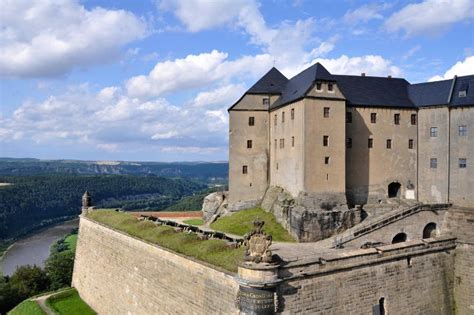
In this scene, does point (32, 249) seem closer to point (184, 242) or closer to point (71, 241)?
point (71, 241)

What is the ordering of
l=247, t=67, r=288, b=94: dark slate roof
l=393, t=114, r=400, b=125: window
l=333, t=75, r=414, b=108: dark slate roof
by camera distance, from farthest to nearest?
l=247, t=67, r=288, b=94: dark slate roof → l=393, t=114, r=400, b=125: window → l=333, t=75, r=414, b=108: dark slate roof

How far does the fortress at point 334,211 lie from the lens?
60.7 ft

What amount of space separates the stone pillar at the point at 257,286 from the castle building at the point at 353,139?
1670 cm

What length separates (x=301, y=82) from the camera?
35.5 metres

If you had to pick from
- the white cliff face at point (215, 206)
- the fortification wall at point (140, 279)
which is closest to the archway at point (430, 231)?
the white cliff face at point (215, 206)

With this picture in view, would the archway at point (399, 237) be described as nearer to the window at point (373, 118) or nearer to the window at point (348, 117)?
the window at point (348, 117)

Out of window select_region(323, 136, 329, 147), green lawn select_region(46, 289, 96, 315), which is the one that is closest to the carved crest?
window select_region(323, 136, 329, 147)

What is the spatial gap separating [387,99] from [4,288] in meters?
41.1

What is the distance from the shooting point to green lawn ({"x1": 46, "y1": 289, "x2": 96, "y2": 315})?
1232 inches

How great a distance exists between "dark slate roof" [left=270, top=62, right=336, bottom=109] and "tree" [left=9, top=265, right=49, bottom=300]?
101 feet

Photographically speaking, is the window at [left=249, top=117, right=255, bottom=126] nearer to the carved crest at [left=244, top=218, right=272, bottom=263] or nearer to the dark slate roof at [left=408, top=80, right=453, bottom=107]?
the dark slate roof at [left=408, top=80, right=453, bottom=107]

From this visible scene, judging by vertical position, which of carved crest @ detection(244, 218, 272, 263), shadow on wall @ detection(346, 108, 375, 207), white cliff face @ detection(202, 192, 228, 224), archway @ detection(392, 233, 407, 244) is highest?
shadow on wall @ detection(346, 108, 375, 207)

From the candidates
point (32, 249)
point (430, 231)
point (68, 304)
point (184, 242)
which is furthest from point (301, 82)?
point (32, 249)

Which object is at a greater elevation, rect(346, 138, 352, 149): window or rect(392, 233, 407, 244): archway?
rect(346, 138, 352, 149): window
